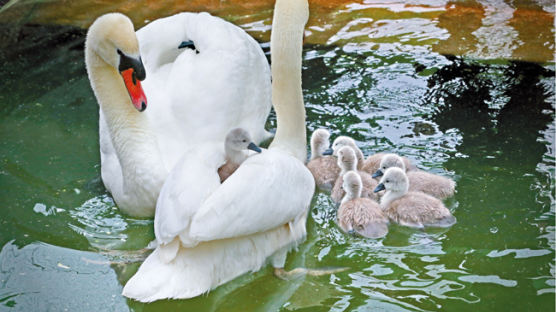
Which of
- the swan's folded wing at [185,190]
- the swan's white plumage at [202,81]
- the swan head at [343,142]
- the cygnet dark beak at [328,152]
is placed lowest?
the cygnet dark beak at [328,152]

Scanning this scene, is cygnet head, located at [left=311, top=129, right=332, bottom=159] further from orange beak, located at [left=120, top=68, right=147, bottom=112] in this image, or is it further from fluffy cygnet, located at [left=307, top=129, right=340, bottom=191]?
orange beak, located at [left=120, top=68, right=147, bottom=112]

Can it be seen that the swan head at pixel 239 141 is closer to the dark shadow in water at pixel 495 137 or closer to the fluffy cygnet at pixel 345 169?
the fluffy cygnet at pixel 345 169

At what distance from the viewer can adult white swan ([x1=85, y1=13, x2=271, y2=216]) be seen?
164 inches

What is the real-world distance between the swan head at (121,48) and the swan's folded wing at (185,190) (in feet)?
1.62

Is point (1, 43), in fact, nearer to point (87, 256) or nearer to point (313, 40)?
point (313, 40)

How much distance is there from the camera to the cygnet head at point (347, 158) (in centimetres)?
448

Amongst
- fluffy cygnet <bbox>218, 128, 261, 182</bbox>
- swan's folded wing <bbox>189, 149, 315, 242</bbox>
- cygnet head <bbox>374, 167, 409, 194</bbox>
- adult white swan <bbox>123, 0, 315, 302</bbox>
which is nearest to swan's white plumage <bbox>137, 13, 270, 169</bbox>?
fluffy cygnet <bbox>218, 128, 261, 182</bbox>

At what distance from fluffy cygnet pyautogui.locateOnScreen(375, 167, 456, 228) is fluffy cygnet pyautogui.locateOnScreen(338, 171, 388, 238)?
0.08 meters

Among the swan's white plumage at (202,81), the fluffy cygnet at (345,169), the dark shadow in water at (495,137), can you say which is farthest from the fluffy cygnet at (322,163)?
the dark shadow in water at (495,137)

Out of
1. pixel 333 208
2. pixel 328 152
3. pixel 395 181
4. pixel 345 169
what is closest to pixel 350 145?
pixel 328 152

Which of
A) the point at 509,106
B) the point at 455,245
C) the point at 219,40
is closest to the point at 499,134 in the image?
the point at 509,106

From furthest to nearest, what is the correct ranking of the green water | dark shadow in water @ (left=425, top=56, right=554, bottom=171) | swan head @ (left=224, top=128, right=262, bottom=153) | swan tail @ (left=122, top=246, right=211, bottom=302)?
1. dark shadow in water @ (left=425, top=56, right=554, bottom=171)
2. swan head @ (left=224, top=128, right=262, bottom=153)
3. the green water
4. swan tail @ (left=122, top=246, right=211, bottom=302)

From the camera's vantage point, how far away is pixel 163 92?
15.8 ft

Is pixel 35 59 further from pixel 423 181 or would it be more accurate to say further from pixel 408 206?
pixel 408 206
